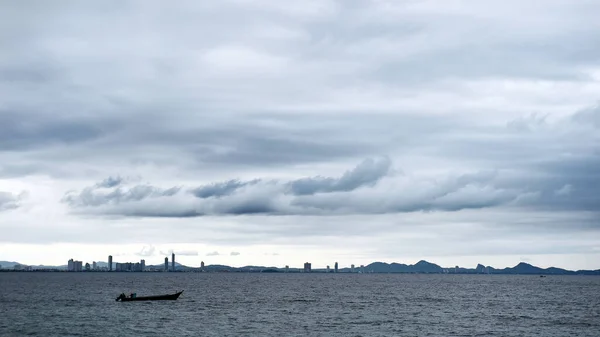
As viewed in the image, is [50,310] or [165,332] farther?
[50,310]

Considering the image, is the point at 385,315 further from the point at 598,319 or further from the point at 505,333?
the point at 598,319

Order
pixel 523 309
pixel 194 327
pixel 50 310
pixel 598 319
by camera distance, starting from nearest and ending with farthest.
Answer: pixel 194 327 < pixel 598 319 < pixel 50 310 < pixel 523 309

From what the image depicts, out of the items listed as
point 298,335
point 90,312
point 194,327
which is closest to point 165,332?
point 194,327

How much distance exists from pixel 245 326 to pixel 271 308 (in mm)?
45551

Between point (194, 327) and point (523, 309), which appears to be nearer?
point (194, 327)

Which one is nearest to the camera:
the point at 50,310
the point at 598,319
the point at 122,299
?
the point at 598,319

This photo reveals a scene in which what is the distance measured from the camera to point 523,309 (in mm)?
179625

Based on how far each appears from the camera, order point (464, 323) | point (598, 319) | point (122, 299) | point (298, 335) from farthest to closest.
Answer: point (122, 299), point (598, 319), point (464, 323), point (298, 335)

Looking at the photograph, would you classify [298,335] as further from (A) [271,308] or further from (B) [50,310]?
(B) [50,310]

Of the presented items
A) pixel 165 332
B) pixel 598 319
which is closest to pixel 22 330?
pixel 165 332

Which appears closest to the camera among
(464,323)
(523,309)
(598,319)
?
(464,323)

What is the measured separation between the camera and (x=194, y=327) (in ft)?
414

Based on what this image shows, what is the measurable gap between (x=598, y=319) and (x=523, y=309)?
29.6m

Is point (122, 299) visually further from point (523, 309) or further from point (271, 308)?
point (523, 309)
